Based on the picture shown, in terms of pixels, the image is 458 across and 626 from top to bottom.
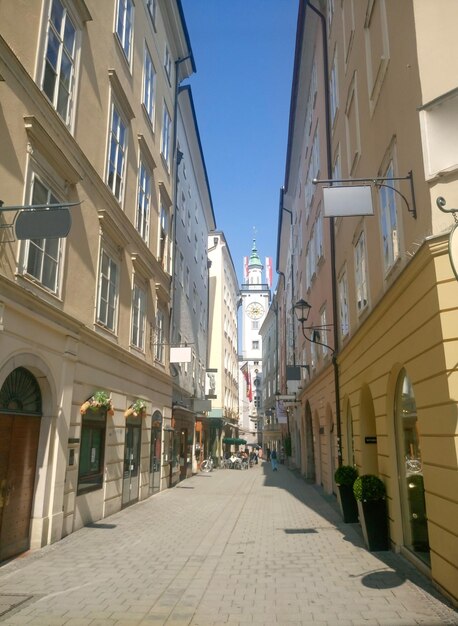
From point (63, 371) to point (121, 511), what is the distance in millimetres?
5844

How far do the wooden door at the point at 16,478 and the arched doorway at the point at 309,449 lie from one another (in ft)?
60.0

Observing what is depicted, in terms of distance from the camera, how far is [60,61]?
1072 cm

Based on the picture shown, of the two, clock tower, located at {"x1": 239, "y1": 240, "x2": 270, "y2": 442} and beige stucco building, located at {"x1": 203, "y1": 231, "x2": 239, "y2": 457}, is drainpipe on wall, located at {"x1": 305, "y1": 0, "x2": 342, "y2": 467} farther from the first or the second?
clock tower, located at {"x1": 239, "y1": 240, "x2": 270, "y2": 442}

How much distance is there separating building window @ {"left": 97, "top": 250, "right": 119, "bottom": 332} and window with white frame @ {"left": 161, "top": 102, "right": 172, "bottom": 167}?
333 inches

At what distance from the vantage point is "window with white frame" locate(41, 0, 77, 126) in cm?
1023

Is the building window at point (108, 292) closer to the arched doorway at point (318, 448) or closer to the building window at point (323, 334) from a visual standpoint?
the building window at point (323, 334)

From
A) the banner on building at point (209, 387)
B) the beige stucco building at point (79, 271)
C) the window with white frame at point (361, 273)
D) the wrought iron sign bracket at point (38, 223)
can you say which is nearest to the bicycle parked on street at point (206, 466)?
the banner on building at point (209, 387)

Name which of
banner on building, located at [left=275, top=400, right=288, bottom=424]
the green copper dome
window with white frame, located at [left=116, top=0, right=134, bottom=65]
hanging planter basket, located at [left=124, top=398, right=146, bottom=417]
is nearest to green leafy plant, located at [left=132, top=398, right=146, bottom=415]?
hanging planter basket, located at [left=124, top=398, right=146, bottom=417]

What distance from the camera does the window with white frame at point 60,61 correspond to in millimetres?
10227

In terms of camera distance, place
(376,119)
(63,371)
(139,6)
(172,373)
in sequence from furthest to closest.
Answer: (172,373) → (139,6) → (63,371) → (376,119)

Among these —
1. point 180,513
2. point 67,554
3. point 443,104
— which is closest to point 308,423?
point 180,513

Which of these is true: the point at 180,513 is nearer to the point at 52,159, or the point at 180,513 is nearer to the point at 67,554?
the point at 67,554

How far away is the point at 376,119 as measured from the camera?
9914 mm

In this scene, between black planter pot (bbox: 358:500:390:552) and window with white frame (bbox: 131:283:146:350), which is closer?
black planter pot (bbox: 358:500:390:552)
